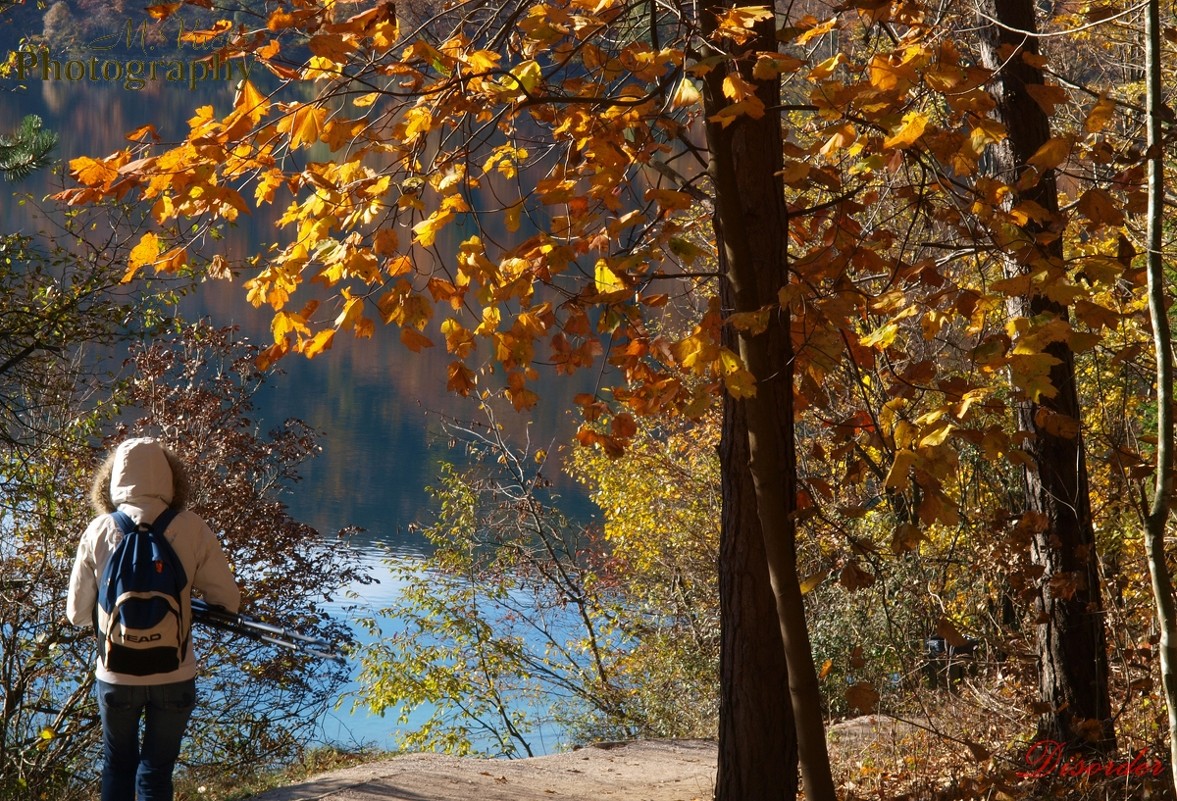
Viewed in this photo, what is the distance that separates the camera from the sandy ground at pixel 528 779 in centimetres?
579

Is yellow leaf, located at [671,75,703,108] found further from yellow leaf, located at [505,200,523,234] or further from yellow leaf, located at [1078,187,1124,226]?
yellow leaf, located at [1078,187,1124,226]

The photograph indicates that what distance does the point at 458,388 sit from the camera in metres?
4.13

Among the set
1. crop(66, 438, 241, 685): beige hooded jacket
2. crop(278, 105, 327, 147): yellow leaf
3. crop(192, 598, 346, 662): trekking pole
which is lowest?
crop(192, 598, 346, 662): trekking pole

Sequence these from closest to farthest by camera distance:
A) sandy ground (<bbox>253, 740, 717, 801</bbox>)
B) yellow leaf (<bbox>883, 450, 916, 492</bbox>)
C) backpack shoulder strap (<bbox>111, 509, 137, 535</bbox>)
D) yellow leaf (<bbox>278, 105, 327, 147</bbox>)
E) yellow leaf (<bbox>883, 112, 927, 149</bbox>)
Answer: yellow leaf (<bbox>883, 450, 916, 492</bbox>)
yellow leaf (<bbox>883, 112, 927, 149</bbox>)
yellow leaf (<bbox>278, 105, 327, 147</bbox>)
backpack shoulder strap (<bbox>111, 509, 137, 535</bbox>)
sandy ground (<bbox>253, 740, 717, 801</bbox>)

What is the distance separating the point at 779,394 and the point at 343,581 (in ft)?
29.2

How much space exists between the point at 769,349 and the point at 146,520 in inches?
91.3

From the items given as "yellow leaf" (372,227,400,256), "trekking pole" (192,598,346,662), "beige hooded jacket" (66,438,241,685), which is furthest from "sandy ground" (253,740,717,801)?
"yellow leaf" (372,227,400,256)

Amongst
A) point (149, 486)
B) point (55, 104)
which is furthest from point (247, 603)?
point (55, 104)

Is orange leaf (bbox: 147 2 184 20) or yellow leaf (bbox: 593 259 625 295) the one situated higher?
orange leaf (bbox: 147 2 184 20)

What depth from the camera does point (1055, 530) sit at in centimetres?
583

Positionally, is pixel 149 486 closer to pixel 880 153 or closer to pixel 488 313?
pixel 488 313

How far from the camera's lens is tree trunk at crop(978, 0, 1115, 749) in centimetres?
565

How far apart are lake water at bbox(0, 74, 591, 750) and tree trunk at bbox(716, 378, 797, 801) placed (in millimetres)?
9824
